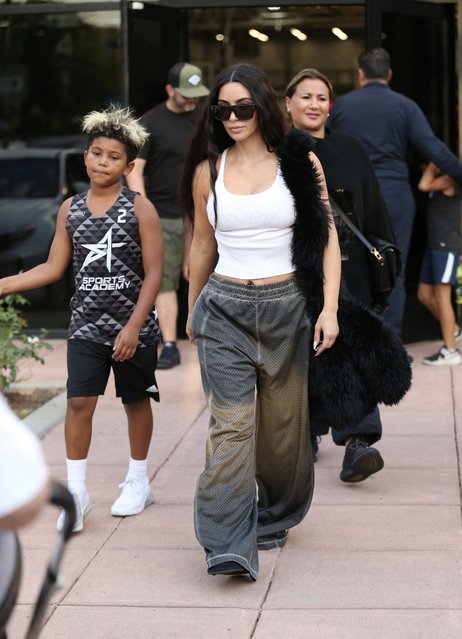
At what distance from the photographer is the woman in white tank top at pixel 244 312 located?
452 cm

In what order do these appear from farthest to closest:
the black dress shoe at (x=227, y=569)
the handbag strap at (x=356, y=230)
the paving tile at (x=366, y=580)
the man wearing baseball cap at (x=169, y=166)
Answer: the man wearing baseball cap at (x=169, y=166), the handbag strap at (x=356, y=230), the black dress shoe at (x=227, y=569), the paving tile at (x=366, y=580)

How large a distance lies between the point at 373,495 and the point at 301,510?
839mm

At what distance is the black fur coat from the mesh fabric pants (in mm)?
66

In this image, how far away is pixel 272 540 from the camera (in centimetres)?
496

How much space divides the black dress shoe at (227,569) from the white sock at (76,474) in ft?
3.23

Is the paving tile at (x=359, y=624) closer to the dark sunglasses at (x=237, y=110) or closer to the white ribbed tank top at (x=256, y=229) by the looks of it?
the white ribbed tank top at (x=256, y=229)

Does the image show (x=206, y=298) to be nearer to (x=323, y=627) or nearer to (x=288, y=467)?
(x=288, y=467)

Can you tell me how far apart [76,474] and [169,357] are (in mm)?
3351

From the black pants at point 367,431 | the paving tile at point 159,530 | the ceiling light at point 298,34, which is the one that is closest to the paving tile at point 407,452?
the black pants at point 367,431

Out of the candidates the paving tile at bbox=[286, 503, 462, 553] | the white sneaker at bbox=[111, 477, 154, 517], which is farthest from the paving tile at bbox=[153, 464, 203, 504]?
the paving tile at bbox=[286, 503, 462, 553]

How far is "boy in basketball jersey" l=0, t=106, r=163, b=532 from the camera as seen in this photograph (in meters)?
5.19

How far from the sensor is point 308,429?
190 inches

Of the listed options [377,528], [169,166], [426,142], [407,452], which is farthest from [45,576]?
[169,166]

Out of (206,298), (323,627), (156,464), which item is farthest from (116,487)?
(323,627)
